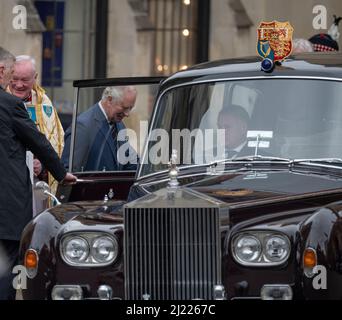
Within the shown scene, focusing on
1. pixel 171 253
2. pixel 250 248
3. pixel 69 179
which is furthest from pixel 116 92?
pixel 250 248

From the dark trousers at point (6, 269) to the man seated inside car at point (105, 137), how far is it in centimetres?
128

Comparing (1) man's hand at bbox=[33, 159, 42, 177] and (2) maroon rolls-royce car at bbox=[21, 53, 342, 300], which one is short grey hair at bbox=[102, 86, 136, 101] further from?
(2) maroon rolls-royce car at bbox=[21, 53, 342, 300]

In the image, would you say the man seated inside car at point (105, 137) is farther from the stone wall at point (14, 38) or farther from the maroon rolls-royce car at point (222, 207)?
the stone wall at point (14, 38)

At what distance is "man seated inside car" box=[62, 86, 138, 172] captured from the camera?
941cm

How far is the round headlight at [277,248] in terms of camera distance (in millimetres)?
6328

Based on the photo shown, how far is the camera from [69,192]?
907 cm

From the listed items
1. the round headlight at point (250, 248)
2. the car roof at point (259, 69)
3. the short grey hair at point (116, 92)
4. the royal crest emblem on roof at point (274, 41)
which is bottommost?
the round headlight at point (250, 248)

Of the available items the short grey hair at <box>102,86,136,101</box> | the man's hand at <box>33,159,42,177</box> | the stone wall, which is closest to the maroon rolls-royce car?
the short grey hair at <box>102,86,136,101</box>

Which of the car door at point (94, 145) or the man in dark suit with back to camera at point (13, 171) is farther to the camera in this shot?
the car door at point (94, 145)

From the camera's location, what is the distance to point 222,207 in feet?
21.2

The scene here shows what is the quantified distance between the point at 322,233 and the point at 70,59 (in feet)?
39.4

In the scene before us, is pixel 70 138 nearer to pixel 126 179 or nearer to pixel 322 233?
pixel 126 179

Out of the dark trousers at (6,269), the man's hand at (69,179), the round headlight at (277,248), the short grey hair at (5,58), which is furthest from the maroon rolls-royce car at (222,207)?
the short grey hair at (5,58)

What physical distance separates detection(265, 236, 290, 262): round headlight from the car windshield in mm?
1103
